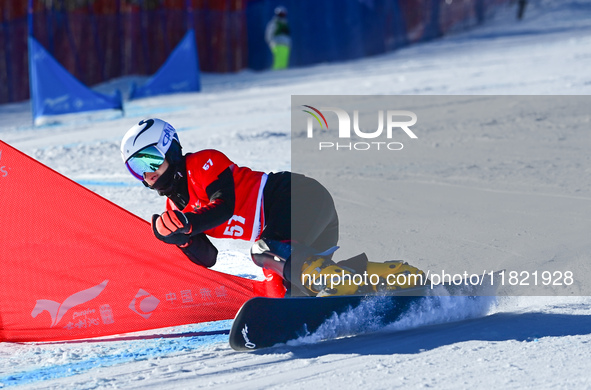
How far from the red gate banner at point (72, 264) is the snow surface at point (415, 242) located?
141mm

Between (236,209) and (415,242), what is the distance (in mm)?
1904

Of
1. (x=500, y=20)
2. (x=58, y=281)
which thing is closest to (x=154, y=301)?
(x=58, y=281)

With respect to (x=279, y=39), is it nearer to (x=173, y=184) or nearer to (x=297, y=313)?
(x=173, y=184)

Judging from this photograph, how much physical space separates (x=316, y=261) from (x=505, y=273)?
141cm

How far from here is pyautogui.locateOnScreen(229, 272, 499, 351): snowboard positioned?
3.76 meters

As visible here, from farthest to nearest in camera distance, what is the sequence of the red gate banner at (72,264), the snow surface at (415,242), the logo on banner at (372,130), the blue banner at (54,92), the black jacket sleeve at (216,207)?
the blue banner at (54,92)
the logo on banner at (372,130)
the red gate banner at (72,264)
the black jacket sleeve at (216,207)
the snow surface at (415,242)

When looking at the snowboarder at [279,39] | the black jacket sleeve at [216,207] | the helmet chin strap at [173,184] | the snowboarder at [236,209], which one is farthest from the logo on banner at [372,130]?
the snowboarder at [279,39]

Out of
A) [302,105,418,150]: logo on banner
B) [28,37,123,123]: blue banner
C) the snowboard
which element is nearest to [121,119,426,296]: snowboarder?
the snowboard

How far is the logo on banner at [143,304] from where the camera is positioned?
14.2ft

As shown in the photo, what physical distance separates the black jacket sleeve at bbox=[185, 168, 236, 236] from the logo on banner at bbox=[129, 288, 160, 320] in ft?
2.15

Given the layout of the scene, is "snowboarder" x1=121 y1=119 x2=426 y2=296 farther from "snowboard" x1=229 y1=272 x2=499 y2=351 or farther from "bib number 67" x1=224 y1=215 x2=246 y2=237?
"snowboard" x1=229 y1=272 x2=499 y2=351

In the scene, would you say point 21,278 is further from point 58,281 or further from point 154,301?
point 154,301

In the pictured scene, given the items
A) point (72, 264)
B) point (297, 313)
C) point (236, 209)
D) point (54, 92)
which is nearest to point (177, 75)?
point (54, 92)

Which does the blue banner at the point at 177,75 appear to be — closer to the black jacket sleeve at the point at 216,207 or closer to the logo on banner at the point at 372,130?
the logo on banner at the point at 372,130
